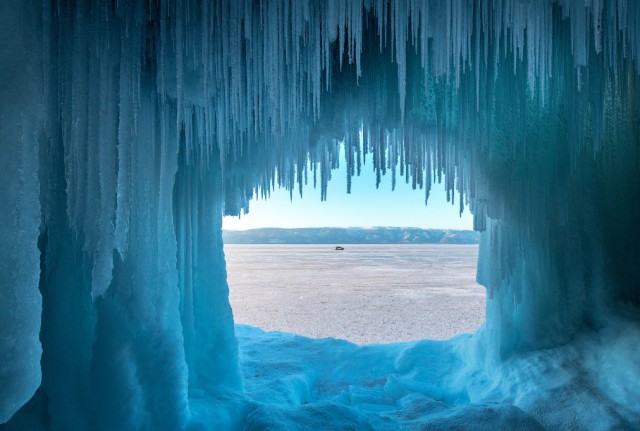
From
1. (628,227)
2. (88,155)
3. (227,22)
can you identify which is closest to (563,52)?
(628,227)

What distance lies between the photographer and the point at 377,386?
555cm

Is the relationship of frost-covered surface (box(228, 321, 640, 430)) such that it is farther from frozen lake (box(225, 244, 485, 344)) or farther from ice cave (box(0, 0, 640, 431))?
frozen lake (box(225, 244, 485, 344))

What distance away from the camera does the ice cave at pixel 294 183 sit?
2445mm

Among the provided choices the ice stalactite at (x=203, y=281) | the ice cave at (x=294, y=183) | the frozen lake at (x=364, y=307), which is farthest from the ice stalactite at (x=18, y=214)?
the frozen lake at (x=364, y=307)

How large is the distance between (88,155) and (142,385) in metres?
1.88

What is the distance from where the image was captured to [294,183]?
542 centimetres

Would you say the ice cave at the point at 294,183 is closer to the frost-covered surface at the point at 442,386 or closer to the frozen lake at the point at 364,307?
the frost-covered surface at the point at 442,386

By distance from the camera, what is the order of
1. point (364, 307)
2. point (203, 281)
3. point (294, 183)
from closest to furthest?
1. point (203, 281)
2. point (294, 183)
3. point (364, 307)

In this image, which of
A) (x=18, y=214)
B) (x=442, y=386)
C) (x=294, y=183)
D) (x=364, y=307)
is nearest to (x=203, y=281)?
(x=294, y=183)

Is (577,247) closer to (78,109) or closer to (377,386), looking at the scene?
(377,386)

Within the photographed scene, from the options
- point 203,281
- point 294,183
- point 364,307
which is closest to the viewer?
point 203,281

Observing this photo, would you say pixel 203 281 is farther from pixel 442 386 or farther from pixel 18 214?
pixel 442 386

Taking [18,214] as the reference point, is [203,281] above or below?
below

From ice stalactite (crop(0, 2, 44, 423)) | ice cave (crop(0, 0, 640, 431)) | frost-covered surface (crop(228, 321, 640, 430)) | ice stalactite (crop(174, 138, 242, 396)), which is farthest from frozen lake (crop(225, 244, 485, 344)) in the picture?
ice stalactite (crop(0, 2, 44, 423))
